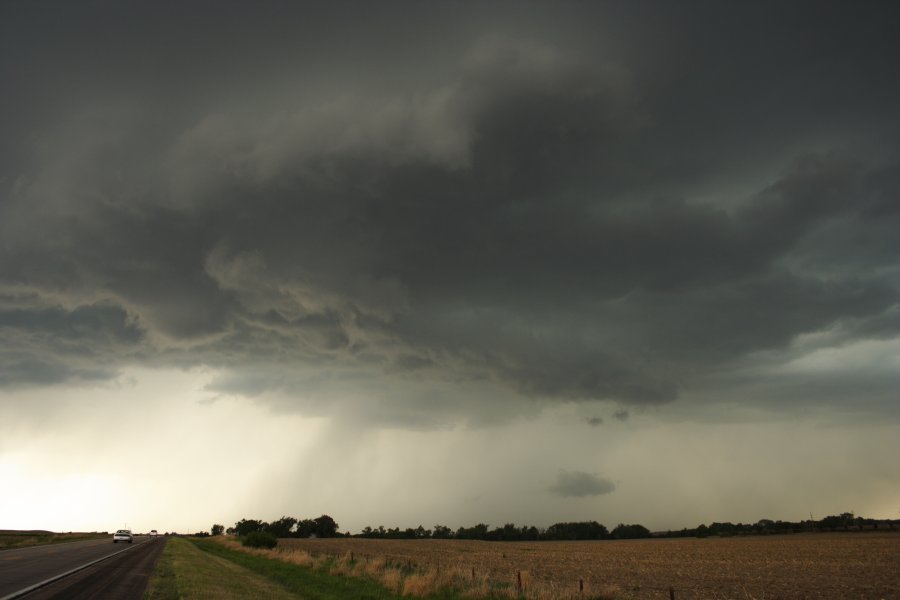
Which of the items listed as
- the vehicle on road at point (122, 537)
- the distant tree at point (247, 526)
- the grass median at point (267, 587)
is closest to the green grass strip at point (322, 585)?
the grass median at point (267, 587)

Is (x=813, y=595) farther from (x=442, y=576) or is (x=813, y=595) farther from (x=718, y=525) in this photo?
(x=718, y=525)

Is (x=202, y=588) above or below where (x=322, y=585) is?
above

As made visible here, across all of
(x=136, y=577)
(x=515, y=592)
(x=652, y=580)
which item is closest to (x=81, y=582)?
(x=136, y=577)

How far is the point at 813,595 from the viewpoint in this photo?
3098 cm

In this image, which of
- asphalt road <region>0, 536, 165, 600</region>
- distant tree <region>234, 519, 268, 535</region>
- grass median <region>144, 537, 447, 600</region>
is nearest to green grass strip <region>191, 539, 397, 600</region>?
grass median <region>144, 537, 447, 600</region>

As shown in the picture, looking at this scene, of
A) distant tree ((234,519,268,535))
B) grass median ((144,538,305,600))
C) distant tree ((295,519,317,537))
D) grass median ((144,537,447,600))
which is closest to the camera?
grass median ((144,538,305,600))

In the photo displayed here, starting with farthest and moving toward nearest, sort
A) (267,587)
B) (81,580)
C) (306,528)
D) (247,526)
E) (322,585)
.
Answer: (306,528)
(247,526)
(322,585)
(267,587)
(81,580)

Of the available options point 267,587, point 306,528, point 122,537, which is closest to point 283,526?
point 306,528

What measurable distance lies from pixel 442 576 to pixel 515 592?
5895 millimetres

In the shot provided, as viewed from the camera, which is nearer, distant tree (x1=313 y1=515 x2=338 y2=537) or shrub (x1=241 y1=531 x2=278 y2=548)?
shrub (x1=241 y1=531 x2=278 y2=548)

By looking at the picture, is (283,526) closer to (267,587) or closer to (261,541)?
(261,541)

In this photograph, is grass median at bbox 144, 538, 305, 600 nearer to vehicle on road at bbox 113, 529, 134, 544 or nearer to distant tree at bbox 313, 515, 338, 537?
vehicle on road at bbox 113, 529, 134, 544

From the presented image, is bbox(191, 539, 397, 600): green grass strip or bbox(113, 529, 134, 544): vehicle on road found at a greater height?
bbox(191, 539, 397, 600): green grass strip

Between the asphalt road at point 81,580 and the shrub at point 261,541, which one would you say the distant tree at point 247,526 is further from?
the asphalt road at point 81,580
